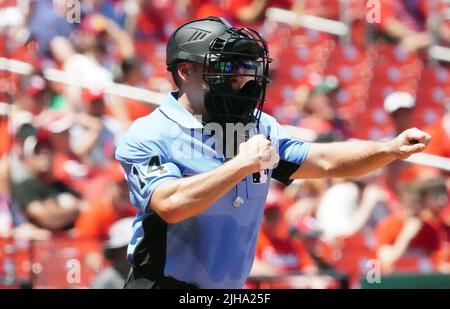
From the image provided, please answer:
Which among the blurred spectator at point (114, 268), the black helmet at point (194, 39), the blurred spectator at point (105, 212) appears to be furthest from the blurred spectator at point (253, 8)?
the black helmet at point (194, 39)

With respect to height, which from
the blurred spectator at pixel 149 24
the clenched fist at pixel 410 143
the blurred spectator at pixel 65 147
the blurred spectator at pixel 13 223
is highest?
the blurred spectator at pixel 149 24

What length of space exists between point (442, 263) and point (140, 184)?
3705 mm

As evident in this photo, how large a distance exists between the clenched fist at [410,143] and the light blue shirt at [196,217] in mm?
618

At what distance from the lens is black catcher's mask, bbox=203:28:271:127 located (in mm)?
3879

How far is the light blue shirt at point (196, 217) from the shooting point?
12.6ft

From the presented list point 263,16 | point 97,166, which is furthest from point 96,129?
point 263,16

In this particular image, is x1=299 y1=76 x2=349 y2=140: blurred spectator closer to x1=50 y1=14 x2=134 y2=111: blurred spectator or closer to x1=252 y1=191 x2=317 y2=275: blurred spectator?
x1=252 y1=191 x2=317 y2=275: blurred spectator

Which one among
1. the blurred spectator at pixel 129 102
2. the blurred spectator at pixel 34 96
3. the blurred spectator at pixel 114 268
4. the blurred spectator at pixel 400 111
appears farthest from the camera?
the blurred spectator at pixel 400 111

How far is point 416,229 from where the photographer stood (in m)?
7.00

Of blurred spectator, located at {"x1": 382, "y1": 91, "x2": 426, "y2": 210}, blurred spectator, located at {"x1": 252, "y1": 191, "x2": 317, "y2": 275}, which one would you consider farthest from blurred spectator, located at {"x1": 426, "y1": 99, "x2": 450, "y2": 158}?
blurred spectator, located at {"x1": 252, "y1": 191, "x2": 317, "y2": 275}

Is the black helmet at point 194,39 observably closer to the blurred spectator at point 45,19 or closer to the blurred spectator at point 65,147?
the blurred spectator at point 65,147

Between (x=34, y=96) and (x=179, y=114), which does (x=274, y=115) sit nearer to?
(x=34, y=96)

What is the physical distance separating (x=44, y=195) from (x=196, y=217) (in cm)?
335
